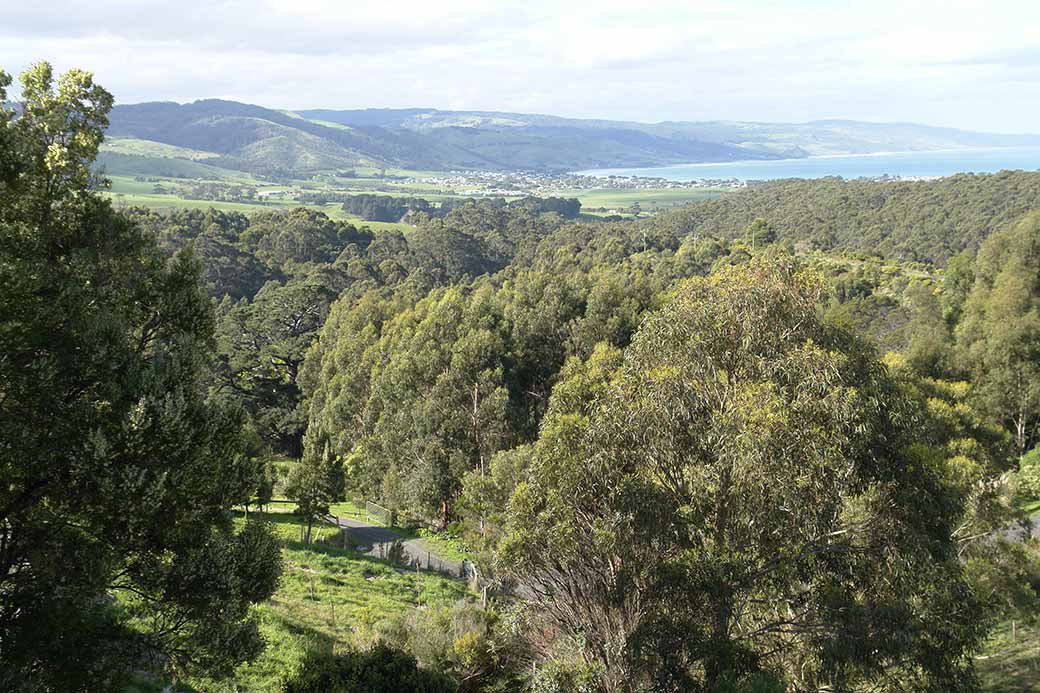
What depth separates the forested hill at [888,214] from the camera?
277 ft

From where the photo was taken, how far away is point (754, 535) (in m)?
11.8

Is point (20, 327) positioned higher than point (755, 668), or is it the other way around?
point (20, 327)

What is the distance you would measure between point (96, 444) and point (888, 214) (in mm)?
103786

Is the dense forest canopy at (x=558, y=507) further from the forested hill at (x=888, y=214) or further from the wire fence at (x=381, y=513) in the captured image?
the forested hill at (x=888, y=214)

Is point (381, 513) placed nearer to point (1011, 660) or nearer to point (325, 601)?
point (325, 601)

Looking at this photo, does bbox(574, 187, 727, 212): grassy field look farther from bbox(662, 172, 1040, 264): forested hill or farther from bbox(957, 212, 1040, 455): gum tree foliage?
bbox(957, 212, 1040, 455): gum tree foliage

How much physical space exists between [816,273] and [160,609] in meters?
12.4

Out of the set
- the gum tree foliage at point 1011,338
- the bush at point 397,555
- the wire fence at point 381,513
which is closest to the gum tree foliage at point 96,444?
the bush at point 397,555

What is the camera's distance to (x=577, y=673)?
1138 centimetres

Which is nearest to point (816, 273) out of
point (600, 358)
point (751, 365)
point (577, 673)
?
point (751, 365)

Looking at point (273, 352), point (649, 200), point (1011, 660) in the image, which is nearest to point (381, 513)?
point (273, 352)

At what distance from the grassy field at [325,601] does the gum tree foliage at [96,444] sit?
252 cm

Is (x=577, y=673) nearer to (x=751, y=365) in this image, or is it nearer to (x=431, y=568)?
(x=751, y=365)

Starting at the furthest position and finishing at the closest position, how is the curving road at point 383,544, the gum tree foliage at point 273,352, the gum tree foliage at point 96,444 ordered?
the gum tree foliage at point 273,352 < the curving road at point 383,544 < the gum tree foliage at point 96,444
